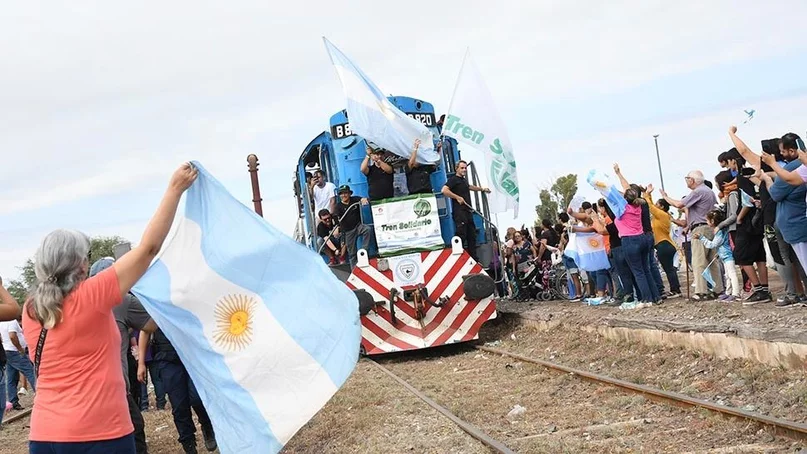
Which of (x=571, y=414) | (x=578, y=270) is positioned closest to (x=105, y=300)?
(x=571, y=414)

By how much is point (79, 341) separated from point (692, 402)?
5144 millimetres

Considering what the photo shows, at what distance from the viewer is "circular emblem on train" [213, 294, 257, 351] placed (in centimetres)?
503

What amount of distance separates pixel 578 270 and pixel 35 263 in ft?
44.2

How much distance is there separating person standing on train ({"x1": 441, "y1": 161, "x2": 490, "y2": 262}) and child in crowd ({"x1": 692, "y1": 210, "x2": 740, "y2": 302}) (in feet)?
12.8

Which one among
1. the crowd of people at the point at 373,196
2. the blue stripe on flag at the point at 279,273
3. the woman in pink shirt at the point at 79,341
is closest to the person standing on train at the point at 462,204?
→ the crowd of people at the point at 373,196

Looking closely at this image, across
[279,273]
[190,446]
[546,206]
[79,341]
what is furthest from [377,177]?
[546,206]

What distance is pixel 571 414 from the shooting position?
26.1ft

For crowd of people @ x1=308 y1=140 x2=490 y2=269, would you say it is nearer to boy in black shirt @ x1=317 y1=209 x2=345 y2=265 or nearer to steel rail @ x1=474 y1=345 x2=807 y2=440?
boy in black shirt @ x1=317 y1=209 x2=345 y2=265

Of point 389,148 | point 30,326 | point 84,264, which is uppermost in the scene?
point 389,148

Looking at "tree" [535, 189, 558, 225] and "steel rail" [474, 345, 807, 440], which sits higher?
"tree" [535, 189, 558, 225]

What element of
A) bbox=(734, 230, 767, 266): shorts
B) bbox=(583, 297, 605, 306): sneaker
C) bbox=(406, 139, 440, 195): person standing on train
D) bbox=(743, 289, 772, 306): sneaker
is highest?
bbox=(406, 139, 440, 195): person standing on train

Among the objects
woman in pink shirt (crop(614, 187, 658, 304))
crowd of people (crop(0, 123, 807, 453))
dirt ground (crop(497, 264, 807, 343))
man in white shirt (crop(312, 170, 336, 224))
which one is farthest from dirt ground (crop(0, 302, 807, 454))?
man in white shirt (crop(312, 170, 336, 224))

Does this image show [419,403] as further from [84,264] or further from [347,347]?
[84,264]

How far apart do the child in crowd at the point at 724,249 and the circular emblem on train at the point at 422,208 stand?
13.7ft
